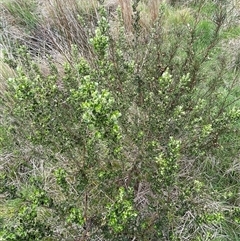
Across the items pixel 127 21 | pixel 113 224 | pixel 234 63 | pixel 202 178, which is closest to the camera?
pixel 113 224

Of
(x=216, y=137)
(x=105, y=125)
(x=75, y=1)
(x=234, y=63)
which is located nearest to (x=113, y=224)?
(x=105, y=125)

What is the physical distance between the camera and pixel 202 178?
2.51m

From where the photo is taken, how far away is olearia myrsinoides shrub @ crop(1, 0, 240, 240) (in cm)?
165

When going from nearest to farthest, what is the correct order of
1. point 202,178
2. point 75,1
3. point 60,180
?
1. point 60,180
2. point 202,178
3. point 75,1

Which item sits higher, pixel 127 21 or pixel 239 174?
pixel 127 21

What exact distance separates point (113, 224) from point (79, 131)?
0.57 m

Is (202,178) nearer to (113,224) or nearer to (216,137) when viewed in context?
(216,137)

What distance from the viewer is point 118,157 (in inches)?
68.0

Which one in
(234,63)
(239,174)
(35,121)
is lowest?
(239,174)

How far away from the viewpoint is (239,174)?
8.39 feet

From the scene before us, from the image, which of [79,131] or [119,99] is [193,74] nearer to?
[119,99]

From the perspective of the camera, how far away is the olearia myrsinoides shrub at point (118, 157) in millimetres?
1654

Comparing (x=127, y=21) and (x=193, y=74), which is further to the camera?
(x=127, y=21)

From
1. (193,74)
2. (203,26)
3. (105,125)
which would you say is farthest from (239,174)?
(203,26)
